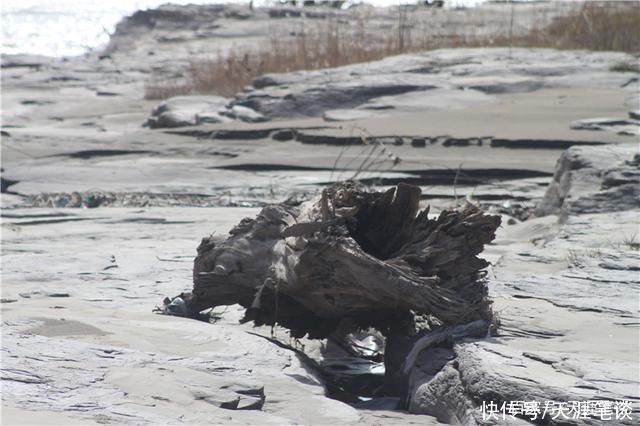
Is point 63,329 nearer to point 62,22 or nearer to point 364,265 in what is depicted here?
point 364,265

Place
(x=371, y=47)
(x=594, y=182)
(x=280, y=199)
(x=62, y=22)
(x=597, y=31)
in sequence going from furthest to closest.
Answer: (x=62, y=22), (x=371, y=47), (x=597, y=31), (x=280, y=199), (x=594, y=182)

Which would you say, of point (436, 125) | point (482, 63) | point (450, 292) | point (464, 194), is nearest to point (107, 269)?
point (450, 292)

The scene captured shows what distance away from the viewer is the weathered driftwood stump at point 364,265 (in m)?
3.32

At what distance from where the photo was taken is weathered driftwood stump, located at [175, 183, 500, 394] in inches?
131

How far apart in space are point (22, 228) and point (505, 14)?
1294cm

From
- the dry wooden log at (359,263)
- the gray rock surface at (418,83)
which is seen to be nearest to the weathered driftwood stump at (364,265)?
the dry wooden log at (359,263)

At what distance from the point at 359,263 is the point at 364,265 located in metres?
0.02

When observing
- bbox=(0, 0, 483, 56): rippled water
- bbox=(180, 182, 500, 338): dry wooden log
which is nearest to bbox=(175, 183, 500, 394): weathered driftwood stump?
bbox=(180, 182, 500, 338): dry wooden log

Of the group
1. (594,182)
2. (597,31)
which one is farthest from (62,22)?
(594,182)

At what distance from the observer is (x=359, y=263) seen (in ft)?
10.9

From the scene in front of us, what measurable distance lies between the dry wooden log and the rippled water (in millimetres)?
15353

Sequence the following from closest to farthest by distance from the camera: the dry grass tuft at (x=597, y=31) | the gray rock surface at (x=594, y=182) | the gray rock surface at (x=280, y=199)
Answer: the gray rock surface at (x=280, y=199) → the gray rock surface at (x=594, y=182) → the dry grass tuft at (x=597, y=31)

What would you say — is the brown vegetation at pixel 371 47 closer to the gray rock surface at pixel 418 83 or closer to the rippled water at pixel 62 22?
the gray rock surface at pixel 418 83

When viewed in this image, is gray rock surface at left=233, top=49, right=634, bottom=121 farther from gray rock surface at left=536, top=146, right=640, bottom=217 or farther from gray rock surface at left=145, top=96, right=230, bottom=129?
gray rock surface at left=536, top=146, right=640, bottom=217
